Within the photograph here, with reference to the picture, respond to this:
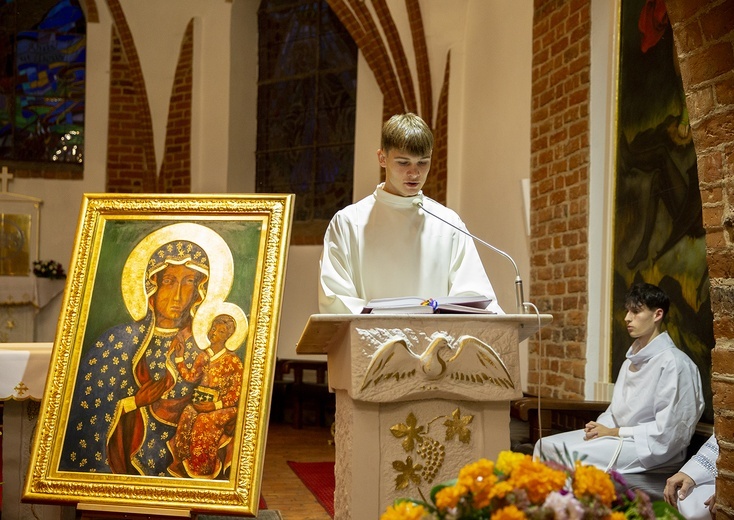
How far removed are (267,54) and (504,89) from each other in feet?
15.6

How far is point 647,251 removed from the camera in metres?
5.15

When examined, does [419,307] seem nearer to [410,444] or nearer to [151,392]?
[410,444]

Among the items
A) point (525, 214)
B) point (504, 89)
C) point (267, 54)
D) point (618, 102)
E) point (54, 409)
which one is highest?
point (267, 54)

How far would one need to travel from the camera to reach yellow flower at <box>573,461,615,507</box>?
5.01 ft

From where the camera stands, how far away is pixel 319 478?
20.8ft

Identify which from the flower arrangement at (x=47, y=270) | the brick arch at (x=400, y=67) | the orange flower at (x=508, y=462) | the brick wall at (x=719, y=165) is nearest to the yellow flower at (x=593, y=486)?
the orange flower at (x=508, y=462)

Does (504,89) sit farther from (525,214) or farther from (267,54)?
(267,54)

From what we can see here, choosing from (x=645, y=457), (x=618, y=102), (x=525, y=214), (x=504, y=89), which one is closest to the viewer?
(x=645, y=457)

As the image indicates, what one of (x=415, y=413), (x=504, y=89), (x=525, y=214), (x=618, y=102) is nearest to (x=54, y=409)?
(x=415, y=413)

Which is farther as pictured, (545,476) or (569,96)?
(569,96)

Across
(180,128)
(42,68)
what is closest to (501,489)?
(180,128)

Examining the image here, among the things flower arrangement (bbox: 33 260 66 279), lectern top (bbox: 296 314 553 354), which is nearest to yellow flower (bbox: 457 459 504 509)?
lectern top (bbox: 296 314 553 354)

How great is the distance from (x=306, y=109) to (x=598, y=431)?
7.28 m

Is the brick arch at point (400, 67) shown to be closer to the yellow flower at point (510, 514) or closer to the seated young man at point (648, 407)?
the seated young man at point (648, 407)
